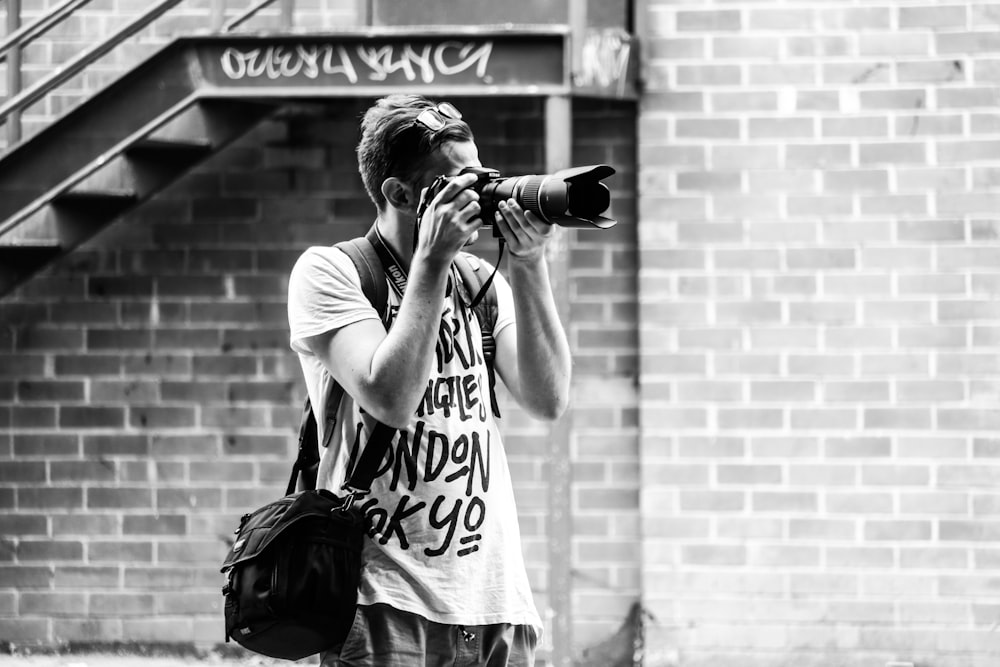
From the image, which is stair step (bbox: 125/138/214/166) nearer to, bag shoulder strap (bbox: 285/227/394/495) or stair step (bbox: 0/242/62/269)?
stair step (bbox: 0/242/62/269)

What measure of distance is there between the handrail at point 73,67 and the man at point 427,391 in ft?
8.47

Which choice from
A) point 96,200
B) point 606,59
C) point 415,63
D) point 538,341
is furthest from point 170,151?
point 538,341

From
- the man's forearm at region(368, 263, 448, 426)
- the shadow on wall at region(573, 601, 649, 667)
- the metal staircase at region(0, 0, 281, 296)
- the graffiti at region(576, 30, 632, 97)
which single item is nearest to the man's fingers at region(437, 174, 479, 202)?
the man's forearm at region(368, 263, 448, 426)

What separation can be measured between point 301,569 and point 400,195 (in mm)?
736

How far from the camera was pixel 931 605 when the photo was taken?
5098mm

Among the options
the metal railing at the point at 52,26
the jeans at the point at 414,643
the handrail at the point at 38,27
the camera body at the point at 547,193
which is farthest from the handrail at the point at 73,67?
the jeans at the point at 414,643

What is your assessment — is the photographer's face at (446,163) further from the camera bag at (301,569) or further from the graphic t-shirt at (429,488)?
the camera bag at (301,569)

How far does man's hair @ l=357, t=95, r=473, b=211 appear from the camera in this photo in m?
Result: 2.37

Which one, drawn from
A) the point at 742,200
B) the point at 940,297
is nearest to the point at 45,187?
the point at 742,200

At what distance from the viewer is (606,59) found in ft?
16.0

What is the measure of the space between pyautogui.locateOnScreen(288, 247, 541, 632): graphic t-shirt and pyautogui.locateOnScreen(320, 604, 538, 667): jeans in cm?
2

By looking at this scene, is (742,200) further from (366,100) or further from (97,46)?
(97,46)

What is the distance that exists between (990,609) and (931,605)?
239 mm

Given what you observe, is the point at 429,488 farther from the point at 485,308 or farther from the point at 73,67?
the point at 73,67
